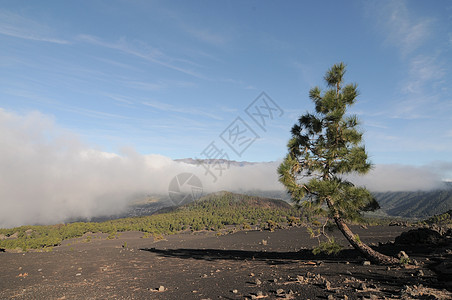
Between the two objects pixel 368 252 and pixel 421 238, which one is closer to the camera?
pixel 368 252

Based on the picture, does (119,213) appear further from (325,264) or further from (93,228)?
(325,264)

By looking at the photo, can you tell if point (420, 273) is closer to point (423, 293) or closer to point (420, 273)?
point (420, 273)

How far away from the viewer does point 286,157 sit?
1173cm

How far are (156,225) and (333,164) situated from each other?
54414 mm

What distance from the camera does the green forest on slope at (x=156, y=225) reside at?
36375 millimetres

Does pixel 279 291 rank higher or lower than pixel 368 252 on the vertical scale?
lower

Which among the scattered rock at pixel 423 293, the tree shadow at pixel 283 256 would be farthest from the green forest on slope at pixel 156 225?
the scattered rock at pixel 423 293

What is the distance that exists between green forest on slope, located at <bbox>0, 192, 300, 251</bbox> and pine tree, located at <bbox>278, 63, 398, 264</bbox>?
21363 millimetres

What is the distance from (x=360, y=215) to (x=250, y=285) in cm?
678

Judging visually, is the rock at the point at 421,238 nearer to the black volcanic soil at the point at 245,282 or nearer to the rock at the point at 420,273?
the black volcanic soil at the point at 245,282

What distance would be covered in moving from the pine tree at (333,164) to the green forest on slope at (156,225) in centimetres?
2136

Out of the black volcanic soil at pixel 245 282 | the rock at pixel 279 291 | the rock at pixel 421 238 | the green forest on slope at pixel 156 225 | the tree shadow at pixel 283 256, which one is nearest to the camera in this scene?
the black volcanic soil at pixel 245 282

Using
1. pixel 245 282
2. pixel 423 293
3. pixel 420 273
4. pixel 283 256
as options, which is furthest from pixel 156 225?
pixel 423 293

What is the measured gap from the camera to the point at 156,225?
58.8 m
